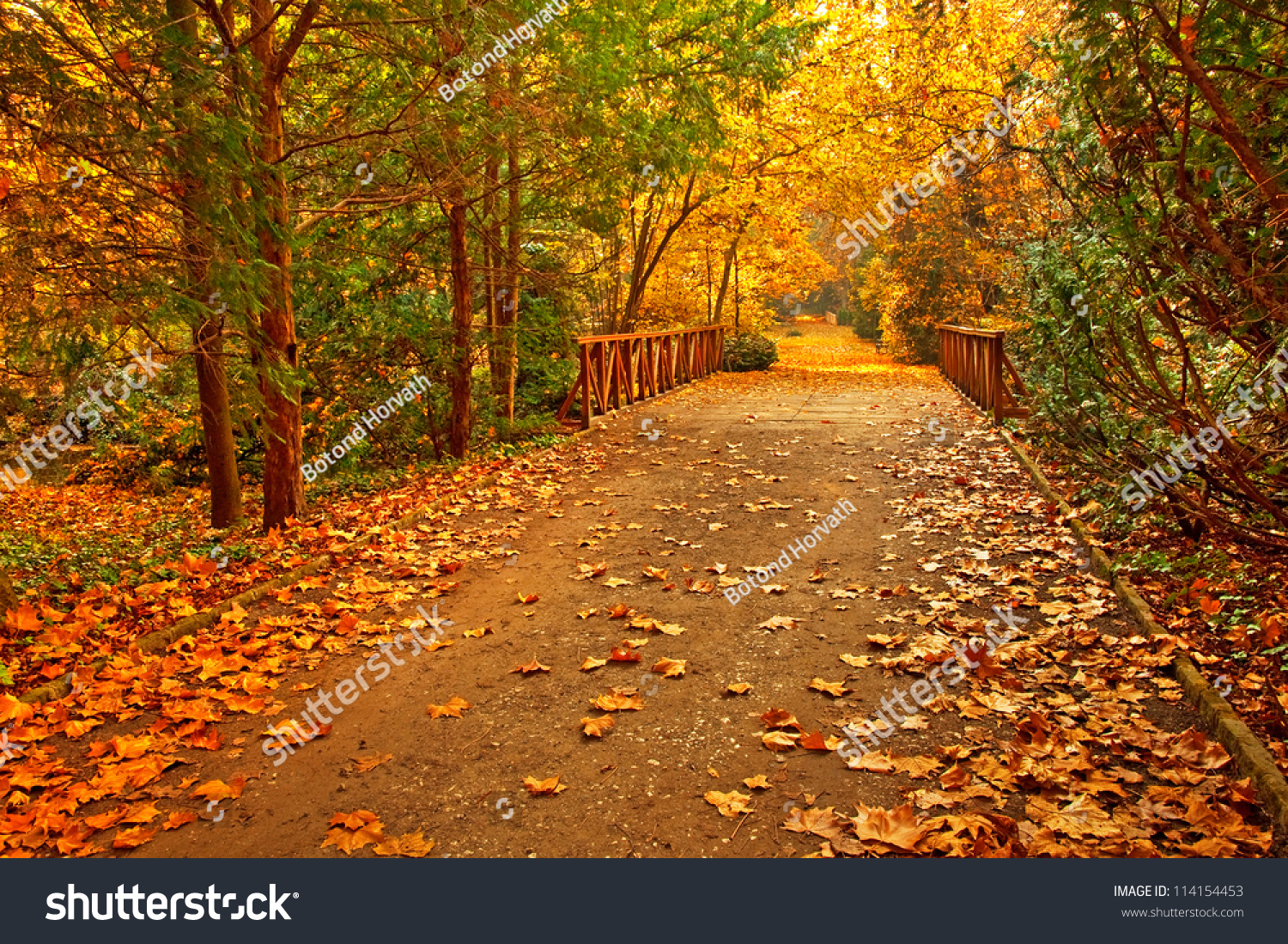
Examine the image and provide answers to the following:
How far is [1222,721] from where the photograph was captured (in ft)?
10.5

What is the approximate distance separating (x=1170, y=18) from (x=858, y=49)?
12979 mm

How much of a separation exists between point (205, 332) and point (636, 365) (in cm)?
900

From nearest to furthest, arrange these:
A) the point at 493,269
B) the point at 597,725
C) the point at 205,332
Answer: the point at 597,725 < the point at 205,332 < the point at 493,269

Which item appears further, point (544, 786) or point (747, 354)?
point (747, 354)

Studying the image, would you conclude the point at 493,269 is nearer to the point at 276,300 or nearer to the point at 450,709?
the point at 276,300

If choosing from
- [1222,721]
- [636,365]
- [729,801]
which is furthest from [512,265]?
[1222,721]

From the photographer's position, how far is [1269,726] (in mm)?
3145

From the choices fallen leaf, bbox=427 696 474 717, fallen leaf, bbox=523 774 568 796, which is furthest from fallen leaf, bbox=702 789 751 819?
fallen leaf, bbox=427 696 474 717

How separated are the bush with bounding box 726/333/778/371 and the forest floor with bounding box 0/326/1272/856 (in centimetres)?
1812

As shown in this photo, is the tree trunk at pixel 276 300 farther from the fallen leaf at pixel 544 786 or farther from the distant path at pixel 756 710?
the fallen leaf at pixel 544 786

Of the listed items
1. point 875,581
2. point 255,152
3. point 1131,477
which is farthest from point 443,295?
point 1131,477

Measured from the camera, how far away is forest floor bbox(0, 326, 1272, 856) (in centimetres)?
282

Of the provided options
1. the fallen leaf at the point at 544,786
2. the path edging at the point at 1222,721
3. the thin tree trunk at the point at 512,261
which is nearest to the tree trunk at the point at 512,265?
the thin tree trunk at the point at 512,261

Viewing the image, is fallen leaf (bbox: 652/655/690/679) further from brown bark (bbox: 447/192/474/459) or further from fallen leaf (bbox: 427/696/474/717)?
brown bark (bbox: 447/192/474/459)
